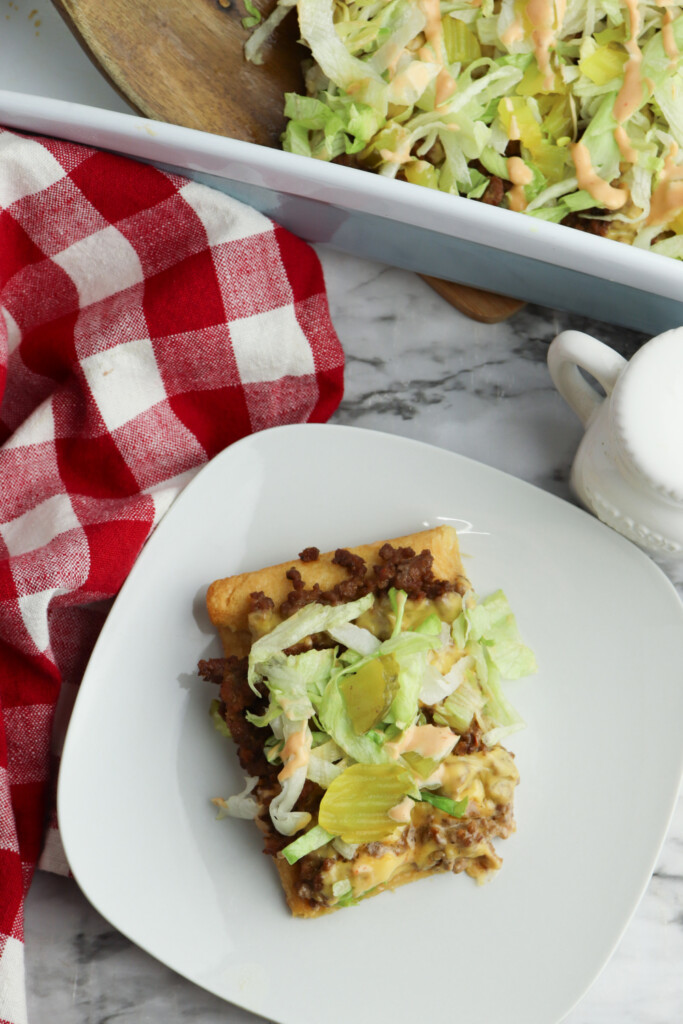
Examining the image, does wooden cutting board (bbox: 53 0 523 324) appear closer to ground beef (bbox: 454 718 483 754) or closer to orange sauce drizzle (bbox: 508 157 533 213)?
orange sauce drizzle (bbox: 508 157 533 213)

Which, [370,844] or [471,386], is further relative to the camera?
[471,386]

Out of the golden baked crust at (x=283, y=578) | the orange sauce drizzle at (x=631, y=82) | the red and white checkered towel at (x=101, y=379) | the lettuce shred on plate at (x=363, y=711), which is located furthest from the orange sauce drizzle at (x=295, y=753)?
the orange sauce drizzle at (x=631, y=82)

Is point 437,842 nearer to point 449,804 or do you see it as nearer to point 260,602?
point 449,804

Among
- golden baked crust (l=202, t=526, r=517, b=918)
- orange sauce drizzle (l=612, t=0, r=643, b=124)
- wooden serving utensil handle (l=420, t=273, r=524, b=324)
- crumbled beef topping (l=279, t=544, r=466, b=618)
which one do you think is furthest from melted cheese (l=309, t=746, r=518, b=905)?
orange sauce drizzle (l=612, t=0, r=643, b=124)

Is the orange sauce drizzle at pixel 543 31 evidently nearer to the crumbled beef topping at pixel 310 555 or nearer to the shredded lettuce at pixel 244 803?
the crumbled beef topping at pixel 310 555

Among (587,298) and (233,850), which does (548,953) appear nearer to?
(233,850)

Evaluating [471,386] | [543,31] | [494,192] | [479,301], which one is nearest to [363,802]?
[471,386]

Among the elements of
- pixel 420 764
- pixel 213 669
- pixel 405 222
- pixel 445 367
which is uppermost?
pixel 405 222

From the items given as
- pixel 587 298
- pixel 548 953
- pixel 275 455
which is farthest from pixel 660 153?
pixel 548 953
